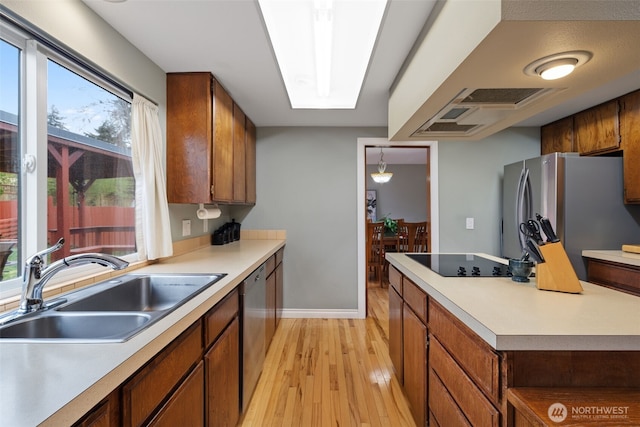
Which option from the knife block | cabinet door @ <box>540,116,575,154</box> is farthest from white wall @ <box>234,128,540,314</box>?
the knife block

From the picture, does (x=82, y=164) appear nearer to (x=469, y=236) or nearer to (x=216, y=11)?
(x=216, y=11)

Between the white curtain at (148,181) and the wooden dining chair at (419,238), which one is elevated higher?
the white curtain at (148,181)

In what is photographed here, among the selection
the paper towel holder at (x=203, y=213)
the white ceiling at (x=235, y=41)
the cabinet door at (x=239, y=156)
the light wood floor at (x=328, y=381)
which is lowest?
the light wood floor at (x=328, y=381)

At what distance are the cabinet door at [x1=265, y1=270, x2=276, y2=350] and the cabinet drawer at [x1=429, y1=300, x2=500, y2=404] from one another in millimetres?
1544

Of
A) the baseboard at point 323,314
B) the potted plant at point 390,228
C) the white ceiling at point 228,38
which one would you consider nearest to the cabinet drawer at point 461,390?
the white ceiling at point 228,38

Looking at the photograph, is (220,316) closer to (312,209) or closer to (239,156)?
(239,156)

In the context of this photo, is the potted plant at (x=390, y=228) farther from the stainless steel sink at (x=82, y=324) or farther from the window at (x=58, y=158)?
the stainless steel sink at (x=82, y=324)

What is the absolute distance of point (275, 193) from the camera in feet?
12.0

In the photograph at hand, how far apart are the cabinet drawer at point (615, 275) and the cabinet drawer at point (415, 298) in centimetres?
170

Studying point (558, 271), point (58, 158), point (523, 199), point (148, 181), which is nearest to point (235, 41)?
point (148, 181)

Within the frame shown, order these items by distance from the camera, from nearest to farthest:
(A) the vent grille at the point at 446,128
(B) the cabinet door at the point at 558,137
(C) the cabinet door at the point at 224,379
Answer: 1. (C) the cabinet door at the point at 224,379
2. (A) the vent grille at the point at 446,128
3. (B) the cabinet door at the point at 558,137

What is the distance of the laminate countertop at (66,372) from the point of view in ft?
1.88

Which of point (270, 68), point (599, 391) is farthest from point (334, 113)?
point (599, 391)

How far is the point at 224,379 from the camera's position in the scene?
1501mm
